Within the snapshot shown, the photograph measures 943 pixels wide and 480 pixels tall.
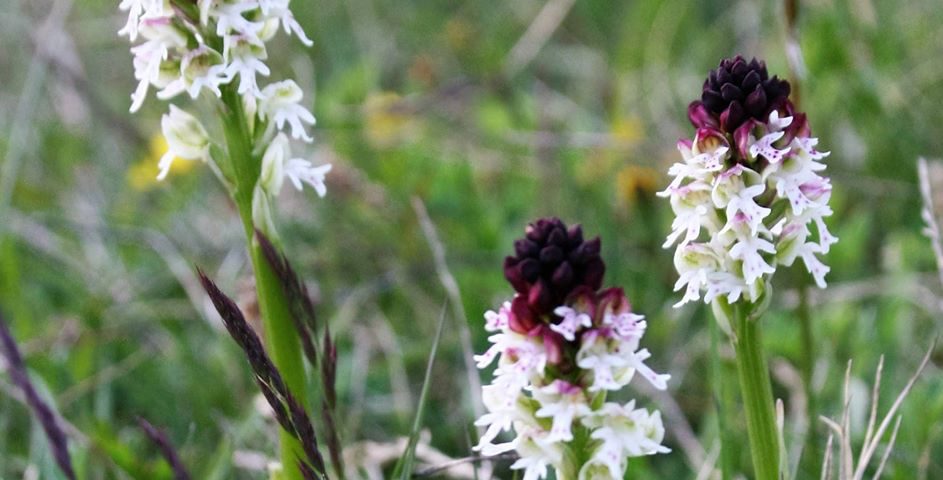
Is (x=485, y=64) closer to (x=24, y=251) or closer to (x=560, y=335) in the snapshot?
(x=24, y=251)

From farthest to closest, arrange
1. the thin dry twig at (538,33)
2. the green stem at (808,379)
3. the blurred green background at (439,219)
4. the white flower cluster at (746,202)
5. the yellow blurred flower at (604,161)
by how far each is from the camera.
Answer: the thin dry twig at (538,33), the yellow blurred flower at (604,161), the blurred green background at (439,219), the green stem at (808,379), the white flower cluster at (746,202)

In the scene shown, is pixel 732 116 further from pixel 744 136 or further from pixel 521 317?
pixel 521 317

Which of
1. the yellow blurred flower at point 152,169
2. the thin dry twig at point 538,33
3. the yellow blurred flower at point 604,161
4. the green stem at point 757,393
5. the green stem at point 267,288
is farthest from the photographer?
the yellow blurred flower at point 152,169

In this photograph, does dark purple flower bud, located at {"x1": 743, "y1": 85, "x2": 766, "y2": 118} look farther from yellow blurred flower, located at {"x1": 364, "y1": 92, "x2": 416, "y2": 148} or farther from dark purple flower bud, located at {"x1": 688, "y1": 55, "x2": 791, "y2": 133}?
yellow blurred flower, located at {"x1": 364, "y1": 92, "x2": 416, "y2": 148}

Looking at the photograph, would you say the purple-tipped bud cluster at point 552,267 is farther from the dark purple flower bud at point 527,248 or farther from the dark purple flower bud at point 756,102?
the dark purple flower bud at point 756,102

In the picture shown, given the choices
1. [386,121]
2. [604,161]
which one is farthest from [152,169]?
[604,161]

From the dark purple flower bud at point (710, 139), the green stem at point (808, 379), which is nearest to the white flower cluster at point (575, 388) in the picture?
the dark purple flower bud at point (710, 139)

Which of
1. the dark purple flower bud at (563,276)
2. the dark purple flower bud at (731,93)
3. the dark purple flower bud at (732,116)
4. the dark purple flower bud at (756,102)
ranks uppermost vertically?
the dark purple flower bud at (731,93)
